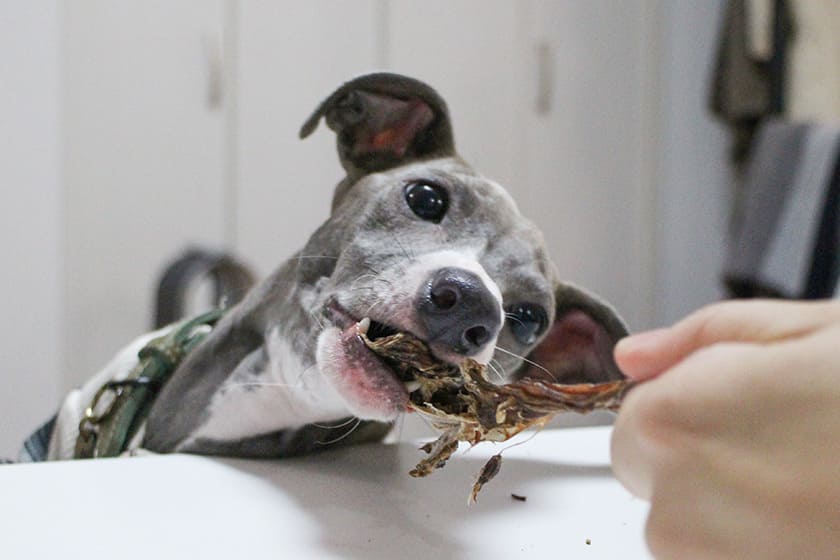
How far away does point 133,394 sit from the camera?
53.0 inches

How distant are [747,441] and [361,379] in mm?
520

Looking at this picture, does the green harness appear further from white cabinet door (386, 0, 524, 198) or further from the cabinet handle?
the cabinet handle

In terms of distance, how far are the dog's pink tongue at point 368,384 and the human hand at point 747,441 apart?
0.42 metres

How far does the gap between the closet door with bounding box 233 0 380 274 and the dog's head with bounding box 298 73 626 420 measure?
6.70 ft

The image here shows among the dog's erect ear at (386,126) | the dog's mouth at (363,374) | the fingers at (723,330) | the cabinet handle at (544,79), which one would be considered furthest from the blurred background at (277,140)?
the fingers at (723,330)

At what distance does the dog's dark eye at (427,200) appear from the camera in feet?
3.74

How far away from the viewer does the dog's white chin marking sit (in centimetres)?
89

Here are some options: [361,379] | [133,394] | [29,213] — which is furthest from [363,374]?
[29,213]

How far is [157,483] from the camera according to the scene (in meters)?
0.90

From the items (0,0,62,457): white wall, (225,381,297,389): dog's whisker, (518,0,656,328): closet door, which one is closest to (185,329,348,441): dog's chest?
(225,381,297,389): dog's whisker

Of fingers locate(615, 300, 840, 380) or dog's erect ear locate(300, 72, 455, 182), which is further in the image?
dog's erect ear locate(300, 72, 455, 182)

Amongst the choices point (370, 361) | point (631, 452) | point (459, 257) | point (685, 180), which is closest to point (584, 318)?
point (459, 257)

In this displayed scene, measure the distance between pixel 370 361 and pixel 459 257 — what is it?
0.17 meters

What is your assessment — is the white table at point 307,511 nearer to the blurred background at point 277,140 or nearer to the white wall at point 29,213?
the blurred background at point 277,140
